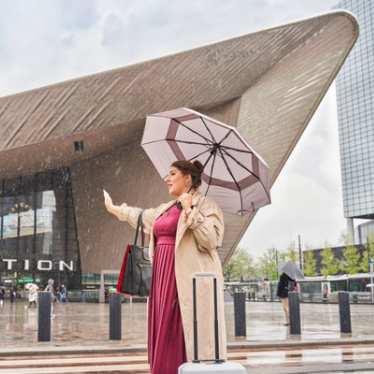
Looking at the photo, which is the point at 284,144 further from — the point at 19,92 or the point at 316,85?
the point at 19,92

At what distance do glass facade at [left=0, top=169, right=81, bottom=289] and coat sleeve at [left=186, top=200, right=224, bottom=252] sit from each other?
133 ft

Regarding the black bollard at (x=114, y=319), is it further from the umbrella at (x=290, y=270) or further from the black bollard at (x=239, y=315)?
the umbrella at (x=290, y=270)

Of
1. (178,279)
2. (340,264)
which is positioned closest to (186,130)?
(178,279)

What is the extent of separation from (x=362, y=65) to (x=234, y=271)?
191ft

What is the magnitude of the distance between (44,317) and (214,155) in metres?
5.65

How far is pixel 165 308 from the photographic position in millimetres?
3625

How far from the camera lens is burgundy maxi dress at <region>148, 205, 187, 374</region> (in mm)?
3572

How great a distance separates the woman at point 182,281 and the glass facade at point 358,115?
339 ft

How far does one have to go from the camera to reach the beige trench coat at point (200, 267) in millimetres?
3525

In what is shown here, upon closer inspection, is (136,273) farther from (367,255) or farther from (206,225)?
(367,255)

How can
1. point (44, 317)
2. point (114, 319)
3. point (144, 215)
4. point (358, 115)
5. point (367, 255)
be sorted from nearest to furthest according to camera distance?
point (144, 215), point (44, 317), point (114, 319), point (367, 255), point (358, 115)

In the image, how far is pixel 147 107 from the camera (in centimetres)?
2794

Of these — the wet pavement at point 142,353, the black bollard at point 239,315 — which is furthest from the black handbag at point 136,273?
the black bollard at point 239,315

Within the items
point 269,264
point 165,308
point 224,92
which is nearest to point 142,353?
point 165,308
